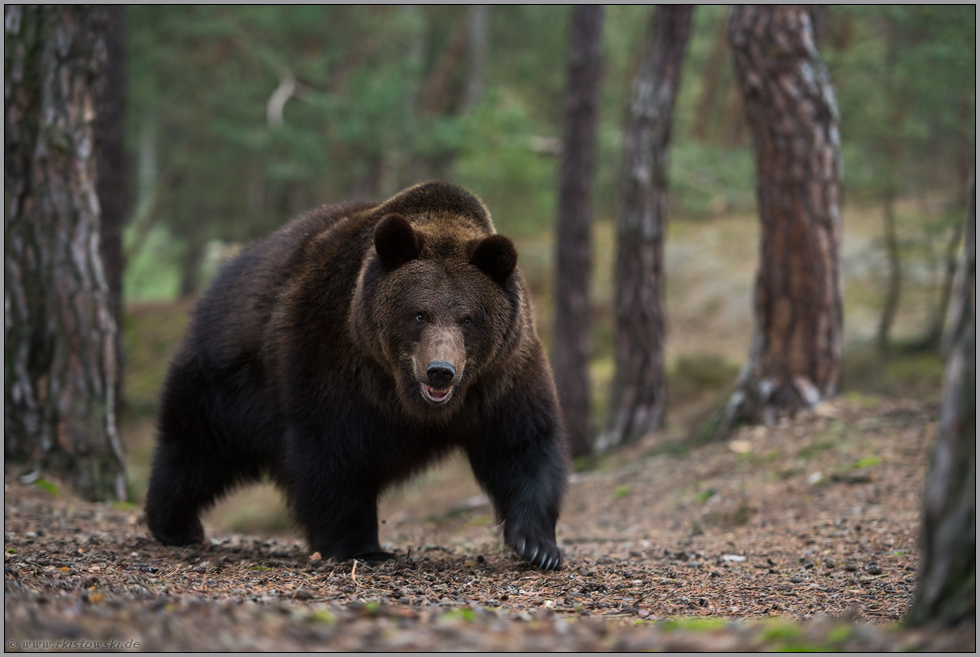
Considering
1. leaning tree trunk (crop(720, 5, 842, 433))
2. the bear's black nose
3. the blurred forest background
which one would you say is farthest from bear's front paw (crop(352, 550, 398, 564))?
the blurred forest background

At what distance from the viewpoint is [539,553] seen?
5.55m

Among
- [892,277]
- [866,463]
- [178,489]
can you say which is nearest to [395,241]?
[178,489]

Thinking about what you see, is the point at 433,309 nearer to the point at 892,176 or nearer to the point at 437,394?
the point at 437,394

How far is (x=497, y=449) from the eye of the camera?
583cm

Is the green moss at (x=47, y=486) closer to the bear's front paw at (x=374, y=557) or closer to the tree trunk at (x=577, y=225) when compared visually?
the bear's front paw at (x=374, y=557)

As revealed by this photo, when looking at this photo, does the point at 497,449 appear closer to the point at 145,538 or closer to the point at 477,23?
the point at 145,538

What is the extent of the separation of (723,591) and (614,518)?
181 inches

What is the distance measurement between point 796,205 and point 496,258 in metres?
5.92

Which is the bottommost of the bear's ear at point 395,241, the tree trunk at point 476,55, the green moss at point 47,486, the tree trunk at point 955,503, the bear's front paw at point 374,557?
the bear's front paw at point 374,557

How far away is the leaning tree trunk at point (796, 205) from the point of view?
10.3 metres

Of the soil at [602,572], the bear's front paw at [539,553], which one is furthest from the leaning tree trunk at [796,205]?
the bear's front paw at [539,553]

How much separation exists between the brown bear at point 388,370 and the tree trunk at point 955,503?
8.96 ft

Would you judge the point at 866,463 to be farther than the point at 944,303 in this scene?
No

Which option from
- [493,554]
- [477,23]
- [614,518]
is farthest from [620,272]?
[477,23]
